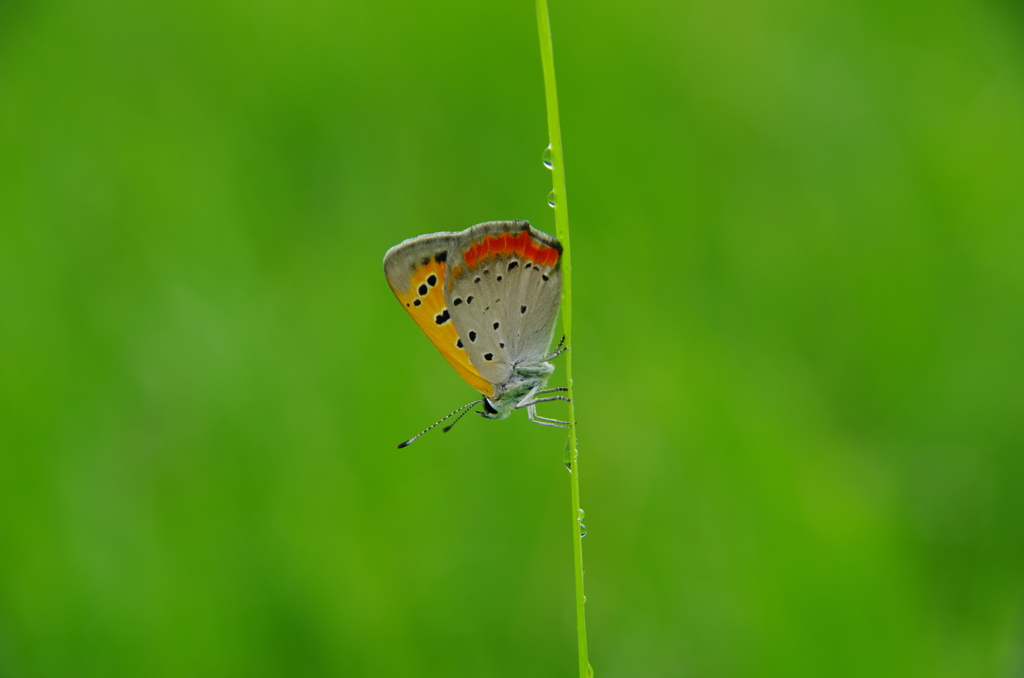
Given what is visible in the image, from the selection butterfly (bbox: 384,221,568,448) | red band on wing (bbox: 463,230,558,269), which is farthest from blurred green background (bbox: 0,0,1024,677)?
red band on wing (bbox: 463,230,558,269)

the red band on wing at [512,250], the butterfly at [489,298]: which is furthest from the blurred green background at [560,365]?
the red band on wing at [512,250]

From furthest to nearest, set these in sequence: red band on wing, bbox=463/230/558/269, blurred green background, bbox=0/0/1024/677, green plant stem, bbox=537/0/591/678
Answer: blurred green background, bbox=0/0/1024/677 → red band on wing, bbox=463/230/558/269 → green plant stem, bbox=537/0/591/678

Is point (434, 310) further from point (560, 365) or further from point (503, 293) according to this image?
point (560, 365)

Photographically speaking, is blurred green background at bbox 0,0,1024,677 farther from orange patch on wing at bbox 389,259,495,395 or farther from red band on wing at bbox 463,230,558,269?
red band on wing at bbox 463,230,558,269

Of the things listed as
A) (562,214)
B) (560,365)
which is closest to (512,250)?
(562,214)

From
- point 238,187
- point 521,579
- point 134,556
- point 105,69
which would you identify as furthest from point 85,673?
point 105,69

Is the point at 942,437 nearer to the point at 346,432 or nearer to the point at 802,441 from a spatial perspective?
the point at 802,441
